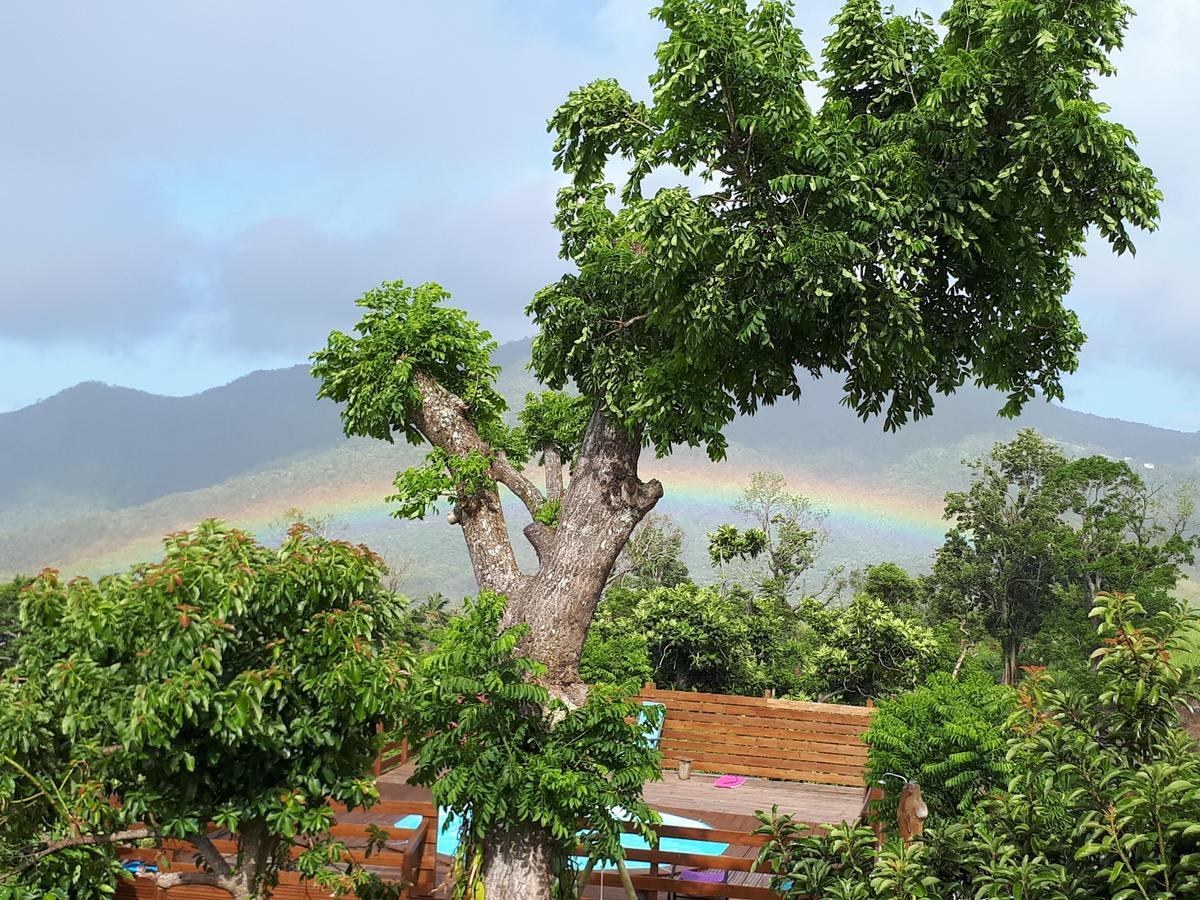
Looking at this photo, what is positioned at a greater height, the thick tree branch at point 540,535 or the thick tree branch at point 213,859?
the thick tree branch at point 540,535

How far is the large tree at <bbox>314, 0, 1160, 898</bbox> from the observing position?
7.64m

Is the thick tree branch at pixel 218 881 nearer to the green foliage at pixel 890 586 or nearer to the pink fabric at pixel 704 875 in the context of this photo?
the pink fabric at pixel 704 875

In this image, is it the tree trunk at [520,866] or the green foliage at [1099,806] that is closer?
the green foliage at [1099,806]

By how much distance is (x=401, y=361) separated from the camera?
876cm

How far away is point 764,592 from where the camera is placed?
30703 mm

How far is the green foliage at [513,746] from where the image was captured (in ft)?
23.5

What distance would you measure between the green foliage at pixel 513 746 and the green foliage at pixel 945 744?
1.85 m

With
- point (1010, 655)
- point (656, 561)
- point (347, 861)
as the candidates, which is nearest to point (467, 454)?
point (347, 861)

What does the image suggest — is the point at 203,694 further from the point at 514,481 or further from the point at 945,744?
the point at 945,744

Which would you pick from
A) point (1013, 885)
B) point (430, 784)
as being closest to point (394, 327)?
point (430, 784)

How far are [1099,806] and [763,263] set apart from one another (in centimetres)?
416

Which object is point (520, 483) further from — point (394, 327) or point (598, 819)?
point (598, 819)

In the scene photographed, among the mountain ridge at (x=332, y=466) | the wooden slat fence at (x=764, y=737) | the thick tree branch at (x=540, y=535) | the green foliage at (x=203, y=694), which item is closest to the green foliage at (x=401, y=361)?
the thick tree branch at (x=540, y=535)

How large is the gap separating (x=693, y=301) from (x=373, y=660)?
3788 mm
